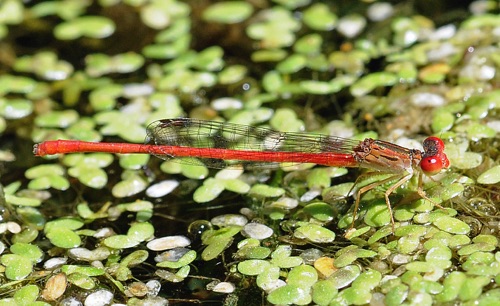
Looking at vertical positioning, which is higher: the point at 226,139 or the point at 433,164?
the point at 433,164

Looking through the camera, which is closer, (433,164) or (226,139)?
(433,164)

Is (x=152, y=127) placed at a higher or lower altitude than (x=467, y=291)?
higher

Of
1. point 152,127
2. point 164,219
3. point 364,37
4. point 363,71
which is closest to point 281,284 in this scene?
point 164,219

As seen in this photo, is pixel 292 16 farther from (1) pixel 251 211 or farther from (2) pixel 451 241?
(2) pixel 451 241

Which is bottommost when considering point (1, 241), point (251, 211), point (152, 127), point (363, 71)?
point (1, 241)

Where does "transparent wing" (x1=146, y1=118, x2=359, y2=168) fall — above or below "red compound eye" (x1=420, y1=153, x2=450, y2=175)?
below

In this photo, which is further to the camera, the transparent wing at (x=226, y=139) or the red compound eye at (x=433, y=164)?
the transparent wing at (x=226, y=139)

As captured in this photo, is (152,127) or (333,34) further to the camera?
(333,34)

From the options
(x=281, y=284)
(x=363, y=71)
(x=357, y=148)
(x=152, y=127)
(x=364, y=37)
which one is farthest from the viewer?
(x=364, y=37)

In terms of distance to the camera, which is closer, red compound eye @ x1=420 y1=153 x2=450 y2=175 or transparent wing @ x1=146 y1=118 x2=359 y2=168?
red compound eye @ x1=420 y1=153 x2=450 y2=175

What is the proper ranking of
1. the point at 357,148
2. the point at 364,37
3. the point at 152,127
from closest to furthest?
1. the point at 357,148
2. the point at 152,127
3. the point at 364,37

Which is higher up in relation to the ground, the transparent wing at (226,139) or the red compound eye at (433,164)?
the red compound eye at (433,164)
